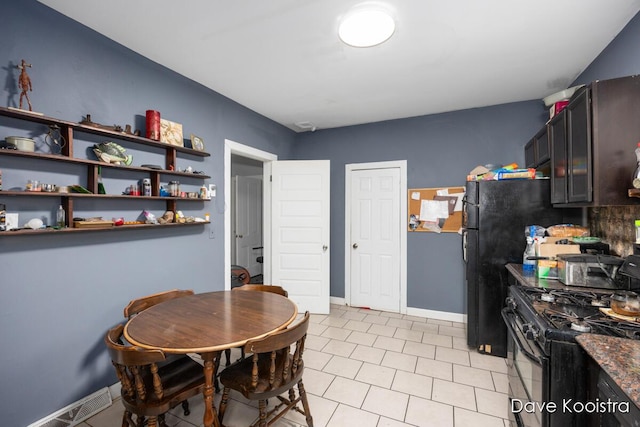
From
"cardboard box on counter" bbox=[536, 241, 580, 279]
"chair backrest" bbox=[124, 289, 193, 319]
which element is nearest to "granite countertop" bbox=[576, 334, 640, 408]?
"cardboard box on counter" bbox=[536, 241, 580, 279]

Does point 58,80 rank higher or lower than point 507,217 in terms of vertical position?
higher

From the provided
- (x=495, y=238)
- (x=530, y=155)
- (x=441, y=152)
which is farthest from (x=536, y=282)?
(x=441, y=152)

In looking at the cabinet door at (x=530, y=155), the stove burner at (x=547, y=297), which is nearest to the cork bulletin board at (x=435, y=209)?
the cabinet door at (x=530, y=155)

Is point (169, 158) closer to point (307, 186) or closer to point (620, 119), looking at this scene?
point (307, 186)

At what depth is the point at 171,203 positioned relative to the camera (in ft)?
7.71

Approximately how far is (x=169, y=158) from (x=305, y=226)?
187cm

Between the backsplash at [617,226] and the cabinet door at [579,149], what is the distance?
41 centimetres

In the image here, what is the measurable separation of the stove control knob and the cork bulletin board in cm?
214

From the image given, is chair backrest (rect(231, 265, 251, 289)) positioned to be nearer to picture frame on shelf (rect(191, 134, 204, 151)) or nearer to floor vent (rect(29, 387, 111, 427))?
picture frame on shelf (rect(191, 134, 204, 151))

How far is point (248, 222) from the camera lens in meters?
5.48

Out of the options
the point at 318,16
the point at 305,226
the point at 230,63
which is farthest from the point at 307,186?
the point at 318,16

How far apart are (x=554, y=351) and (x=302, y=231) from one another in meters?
2.87

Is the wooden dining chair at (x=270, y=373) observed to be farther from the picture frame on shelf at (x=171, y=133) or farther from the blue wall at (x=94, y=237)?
the picture frame on shelf at (x=171, y=133)

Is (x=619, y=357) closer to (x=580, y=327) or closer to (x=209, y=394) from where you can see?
(x=580, y=327)
